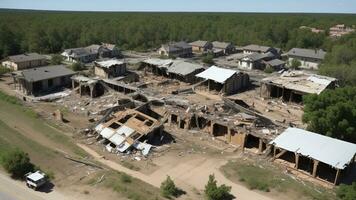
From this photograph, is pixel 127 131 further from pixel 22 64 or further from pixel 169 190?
pixel 22 64

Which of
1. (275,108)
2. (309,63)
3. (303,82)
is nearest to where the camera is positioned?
(275,108)

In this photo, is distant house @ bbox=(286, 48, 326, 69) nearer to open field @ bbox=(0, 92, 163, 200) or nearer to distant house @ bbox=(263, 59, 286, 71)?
distant house @ bbox=(263, 59, 286, 71)

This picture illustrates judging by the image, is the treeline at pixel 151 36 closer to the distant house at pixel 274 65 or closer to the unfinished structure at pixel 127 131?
the distant house at pixel 274 65

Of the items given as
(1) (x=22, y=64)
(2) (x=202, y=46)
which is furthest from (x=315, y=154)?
(2) (x=202, y=46)

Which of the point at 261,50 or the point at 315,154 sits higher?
the point at 261,50

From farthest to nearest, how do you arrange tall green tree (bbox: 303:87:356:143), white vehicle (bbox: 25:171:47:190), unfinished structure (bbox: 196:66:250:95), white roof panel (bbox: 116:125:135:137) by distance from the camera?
1. unfinished structure (bbox: 196:66:250:95)
2. white roof panel (bbox: 116:125:135:137)
3. tall green tree (bbox: 303:87:356:143)
4. white vehicle (bbox: 25:171:47:190)

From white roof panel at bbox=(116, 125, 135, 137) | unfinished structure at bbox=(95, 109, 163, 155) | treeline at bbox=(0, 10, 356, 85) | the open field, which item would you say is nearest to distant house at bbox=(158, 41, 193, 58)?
treeline at bbox=(0, 10, 356, 85)
